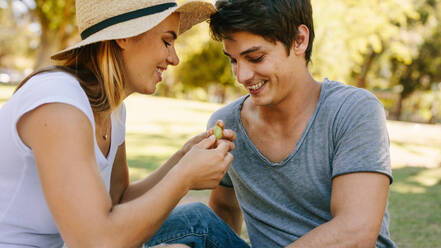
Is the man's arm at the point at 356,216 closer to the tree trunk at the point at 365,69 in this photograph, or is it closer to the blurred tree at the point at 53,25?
the blurred tree at the point at 53,25

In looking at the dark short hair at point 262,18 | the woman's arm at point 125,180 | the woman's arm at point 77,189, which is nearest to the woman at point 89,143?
the woman's arm at point 77,189

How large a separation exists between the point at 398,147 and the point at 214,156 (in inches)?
438

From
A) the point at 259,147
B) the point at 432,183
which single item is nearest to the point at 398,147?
the point at 432,183

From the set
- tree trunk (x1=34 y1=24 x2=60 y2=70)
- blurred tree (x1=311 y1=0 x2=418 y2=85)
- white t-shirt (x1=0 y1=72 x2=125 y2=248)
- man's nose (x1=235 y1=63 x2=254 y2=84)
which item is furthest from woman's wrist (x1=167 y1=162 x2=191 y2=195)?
tree trunk (x1=34 y1=24 x2=60 y2=70)

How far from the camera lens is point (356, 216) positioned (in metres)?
2.11

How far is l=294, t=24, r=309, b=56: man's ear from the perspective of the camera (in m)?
2.85

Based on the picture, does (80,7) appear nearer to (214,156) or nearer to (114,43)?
(114,43)

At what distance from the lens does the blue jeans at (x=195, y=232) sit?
2.64 m

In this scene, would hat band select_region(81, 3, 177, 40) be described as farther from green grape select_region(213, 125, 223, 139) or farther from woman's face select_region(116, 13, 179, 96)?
green grape select_region(213, 125, 223, 139)

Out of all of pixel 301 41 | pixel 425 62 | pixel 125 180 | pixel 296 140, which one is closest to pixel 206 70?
pixel 425 62

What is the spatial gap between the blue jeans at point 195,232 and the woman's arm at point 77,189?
76 centimetres

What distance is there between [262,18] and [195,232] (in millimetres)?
1420

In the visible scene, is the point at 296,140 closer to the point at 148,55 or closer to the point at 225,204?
the point at 225,204

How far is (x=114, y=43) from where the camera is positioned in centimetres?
220
